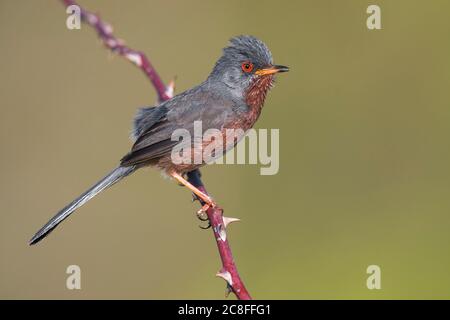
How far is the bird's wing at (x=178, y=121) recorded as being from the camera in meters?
4.69

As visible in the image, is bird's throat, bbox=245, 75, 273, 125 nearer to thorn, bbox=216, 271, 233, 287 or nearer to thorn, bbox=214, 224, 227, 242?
thorn, bbox=214, 224, 227, 242

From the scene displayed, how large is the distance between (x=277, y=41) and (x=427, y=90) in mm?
1664

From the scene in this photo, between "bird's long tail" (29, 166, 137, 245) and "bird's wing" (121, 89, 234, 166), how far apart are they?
0.15 metres

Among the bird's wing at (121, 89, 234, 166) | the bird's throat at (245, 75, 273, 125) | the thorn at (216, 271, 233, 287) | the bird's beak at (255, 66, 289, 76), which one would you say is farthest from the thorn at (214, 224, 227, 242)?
the bird's beak at (255, 66, 289, 76)

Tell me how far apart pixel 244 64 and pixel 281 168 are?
1.80m

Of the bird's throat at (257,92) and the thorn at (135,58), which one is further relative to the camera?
the bird's throat at (257,92)

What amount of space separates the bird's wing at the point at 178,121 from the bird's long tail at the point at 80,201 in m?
0.15

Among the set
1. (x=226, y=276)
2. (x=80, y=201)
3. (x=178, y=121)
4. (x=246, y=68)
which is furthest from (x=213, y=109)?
(x=226, y=276)

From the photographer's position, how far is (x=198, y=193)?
15.4 feet

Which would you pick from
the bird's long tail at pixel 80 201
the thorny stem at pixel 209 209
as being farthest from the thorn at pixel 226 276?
the bird's long tail at pixel 80 201

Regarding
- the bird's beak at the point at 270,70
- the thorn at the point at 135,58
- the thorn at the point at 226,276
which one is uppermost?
the bird's beak at the point at 270,70

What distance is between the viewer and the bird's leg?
452cm

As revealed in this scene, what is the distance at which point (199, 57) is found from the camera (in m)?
7.04

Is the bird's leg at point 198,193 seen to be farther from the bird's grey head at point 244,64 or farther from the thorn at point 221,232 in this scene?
the bird's grey head at point 244,64
